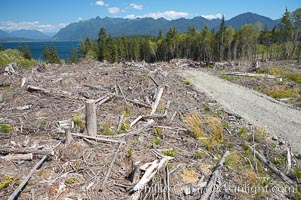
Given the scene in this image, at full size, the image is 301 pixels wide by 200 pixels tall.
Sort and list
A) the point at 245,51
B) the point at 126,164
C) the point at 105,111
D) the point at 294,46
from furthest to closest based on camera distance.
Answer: the point at 245,51
the point at 294,46
the point at 105,111
the point at 126,164

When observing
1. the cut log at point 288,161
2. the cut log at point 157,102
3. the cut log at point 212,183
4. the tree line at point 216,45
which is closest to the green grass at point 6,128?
the cut log at point 157,102

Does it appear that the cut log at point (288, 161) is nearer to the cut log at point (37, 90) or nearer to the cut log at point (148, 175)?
the cut log at point (148, 175)

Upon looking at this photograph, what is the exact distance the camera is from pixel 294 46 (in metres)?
53.2

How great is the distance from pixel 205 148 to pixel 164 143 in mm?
1221

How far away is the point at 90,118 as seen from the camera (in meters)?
6.18

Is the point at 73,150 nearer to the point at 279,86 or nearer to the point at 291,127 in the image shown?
the point at 291,127

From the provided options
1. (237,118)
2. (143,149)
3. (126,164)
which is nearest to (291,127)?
(237,118)

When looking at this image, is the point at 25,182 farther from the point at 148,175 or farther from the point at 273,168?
the point at 273,168

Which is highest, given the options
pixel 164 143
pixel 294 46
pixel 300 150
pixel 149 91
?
pixel 294 46

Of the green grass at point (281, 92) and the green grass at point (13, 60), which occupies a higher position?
the green grass at point (13, 60)

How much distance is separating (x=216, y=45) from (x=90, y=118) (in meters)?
61.2

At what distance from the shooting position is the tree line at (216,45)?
54875mm

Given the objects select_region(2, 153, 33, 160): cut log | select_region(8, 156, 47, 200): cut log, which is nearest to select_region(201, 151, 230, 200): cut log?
select_region(8, 156, 47, 200): cut log

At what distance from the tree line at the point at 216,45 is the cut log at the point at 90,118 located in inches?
1775
